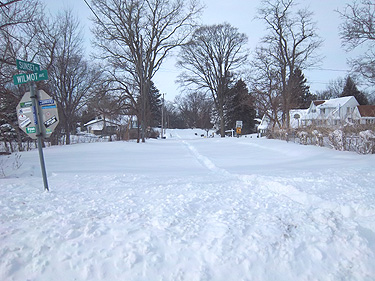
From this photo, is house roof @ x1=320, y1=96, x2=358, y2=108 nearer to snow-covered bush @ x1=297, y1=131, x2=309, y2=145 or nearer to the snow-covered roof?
the snow-covered roof

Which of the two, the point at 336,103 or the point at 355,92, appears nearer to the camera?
the point at 336,103

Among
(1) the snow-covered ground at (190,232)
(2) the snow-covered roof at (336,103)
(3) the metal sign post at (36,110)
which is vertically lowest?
(1) the snow-covered ground at (190,232)

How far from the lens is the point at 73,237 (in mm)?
3227

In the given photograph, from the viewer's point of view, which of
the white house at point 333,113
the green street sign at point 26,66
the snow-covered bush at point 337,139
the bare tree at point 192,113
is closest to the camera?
the green street sign at point 26,66

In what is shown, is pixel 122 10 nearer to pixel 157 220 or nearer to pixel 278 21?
pixel 278 21

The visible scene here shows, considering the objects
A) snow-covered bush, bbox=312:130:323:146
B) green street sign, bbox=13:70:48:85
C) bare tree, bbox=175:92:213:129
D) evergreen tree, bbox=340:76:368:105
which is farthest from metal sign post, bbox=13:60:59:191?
bare tree, bbox=175:92:213:129

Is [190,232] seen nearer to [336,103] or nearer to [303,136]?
[303,136]

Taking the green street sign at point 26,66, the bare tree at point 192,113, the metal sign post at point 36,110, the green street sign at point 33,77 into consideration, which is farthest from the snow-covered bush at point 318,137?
the bare tree at point 192,113

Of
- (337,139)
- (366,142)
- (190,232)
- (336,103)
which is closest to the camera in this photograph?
(190,232)

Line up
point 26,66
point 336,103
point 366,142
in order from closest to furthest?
1. point 26,66
2. point 366,142
3. point 336,103

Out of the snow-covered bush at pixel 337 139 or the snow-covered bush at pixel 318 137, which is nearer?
the snow-covered bush at pixel 337 139

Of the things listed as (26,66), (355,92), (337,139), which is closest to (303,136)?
(337,139)

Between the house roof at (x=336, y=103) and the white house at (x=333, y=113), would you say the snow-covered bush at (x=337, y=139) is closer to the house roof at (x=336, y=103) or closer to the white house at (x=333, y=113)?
the white house at (x=333, y=113)

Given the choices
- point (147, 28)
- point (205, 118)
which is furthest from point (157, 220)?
point (205, 118)
